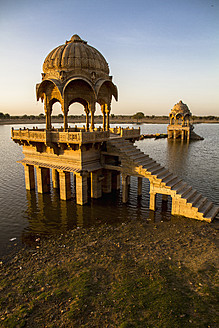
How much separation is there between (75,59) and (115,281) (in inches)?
698

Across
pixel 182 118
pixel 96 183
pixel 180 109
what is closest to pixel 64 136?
pixel 96 183

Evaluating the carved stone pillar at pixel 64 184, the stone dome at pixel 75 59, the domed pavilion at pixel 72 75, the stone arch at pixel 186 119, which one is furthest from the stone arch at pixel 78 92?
the stone arch at pixel 186 119

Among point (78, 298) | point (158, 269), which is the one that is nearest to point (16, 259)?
point (78, 298)

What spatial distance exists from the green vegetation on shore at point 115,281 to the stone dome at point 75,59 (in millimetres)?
14315

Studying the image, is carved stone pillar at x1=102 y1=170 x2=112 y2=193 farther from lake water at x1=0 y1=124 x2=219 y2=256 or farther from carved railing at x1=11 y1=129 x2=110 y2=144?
carved railing at x1=11 y1=129 x2=110 y2=144

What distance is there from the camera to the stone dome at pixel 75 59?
65.4ft

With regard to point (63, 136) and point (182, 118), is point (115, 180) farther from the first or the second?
point (182, 118)

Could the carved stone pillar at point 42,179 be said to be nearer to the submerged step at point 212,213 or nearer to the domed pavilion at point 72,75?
the domed pavilion at point 72,75

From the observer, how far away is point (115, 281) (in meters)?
9.73

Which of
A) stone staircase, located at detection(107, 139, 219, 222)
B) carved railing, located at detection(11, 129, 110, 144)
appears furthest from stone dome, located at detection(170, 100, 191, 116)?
carved railing, located at detection(11, 129, 110, 144)

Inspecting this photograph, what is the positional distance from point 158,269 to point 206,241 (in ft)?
13.8

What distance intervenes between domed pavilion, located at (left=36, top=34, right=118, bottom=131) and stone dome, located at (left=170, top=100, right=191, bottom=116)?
2514 inches

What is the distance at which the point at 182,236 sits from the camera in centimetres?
1371

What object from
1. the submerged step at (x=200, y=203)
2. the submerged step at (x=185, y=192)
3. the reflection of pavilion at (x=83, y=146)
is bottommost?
the submerged step at (x=200, y=203)
